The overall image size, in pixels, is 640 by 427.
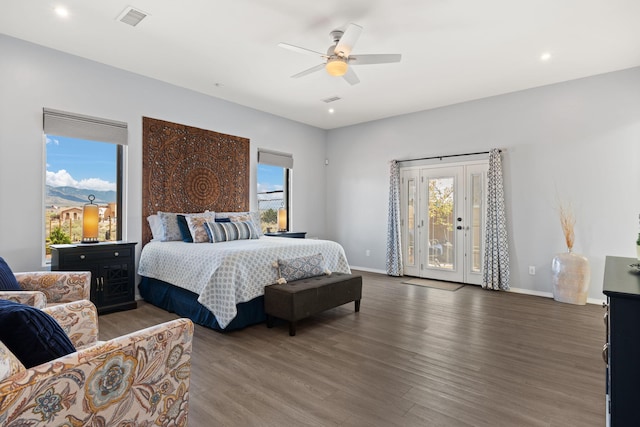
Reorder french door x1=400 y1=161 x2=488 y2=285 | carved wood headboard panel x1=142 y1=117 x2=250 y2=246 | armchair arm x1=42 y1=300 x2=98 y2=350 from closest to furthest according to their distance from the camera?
1. armchair arm x1=42 y1=300 x2=98 y2=350
2. carved wood headboard panel x1=142 y1=117 x2=250 y2=246
3. french door x1=400 y1=161 x2=488 y2=285

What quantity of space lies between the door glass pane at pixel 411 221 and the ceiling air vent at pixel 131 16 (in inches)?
186

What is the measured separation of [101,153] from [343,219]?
4.49 meters

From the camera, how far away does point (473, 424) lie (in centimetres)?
188

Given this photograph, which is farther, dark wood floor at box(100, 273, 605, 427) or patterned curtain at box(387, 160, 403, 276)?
patterned curtain at box(387, 160, 403, 276)

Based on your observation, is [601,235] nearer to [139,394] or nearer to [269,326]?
[269,326]

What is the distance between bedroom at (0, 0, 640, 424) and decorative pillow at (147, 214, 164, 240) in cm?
17

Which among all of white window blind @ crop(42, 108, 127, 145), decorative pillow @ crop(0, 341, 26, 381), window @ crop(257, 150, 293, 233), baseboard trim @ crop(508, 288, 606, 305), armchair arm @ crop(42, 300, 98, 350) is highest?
white window blind @ crop(42, 108, 127, 145)

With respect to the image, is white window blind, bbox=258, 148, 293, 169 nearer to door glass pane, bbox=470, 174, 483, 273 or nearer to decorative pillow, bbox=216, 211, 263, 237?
decorative pillow, bbox=216, 211, 263, 237

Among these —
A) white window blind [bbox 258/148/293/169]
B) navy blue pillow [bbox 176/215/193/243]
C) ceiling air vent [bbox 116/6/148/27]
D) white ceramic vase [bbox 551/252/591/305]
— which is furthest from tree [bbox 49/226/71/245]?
white ceramic vase [bbox 551/252/591/305]

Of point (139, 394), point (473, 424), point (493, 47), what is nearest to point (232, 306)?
point (139, 394)

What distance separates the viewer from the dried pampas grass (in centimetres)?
450

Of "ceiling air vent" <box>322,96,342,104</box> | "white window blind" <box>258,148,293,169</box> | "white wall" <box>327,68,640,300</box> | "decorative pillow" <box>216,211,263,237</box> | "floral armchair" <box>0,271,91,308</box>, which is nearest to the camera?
"floral armchair" <box>0,271,91,308</box>

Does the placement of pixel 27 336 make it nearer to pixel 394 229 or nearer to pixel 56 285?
pixel 56 285

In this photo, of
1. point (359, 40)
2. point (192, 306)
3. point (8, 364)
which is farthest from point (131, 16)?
point (8, 364)
